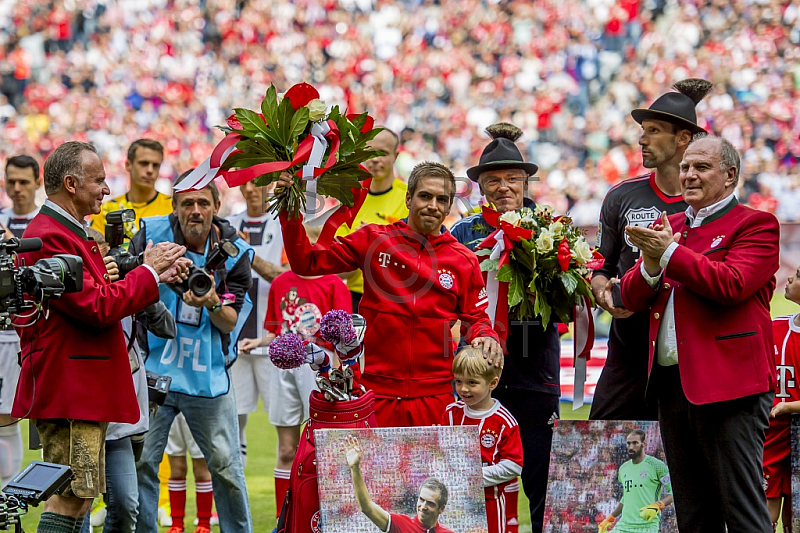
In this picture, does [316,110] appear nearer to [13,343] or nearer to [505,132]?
[505,132]

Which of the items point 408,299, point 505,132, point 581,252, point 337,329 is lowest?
point 337,329

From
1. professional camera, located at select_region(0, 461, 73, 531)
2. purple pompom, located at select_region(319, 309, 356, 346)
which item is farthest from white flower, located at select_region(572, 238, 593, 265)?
professional camera, located at select_region(0, 461, 73, 531)

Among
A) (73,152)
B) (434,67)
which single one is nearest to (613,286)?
(73,152)

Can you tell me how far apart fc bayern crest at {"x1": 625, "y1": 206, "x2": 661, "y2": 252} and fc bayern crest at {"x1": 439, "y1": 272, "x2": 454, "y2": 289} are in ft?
3.51

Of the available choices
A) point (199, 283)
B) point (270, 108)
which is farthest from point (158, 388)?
point (270, 108)

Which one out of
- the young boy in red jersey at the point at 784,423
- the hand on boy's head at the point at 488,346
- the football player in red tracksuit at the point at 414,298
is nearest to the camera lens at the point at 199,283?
the football player in red tracksuit at the point at 414,298

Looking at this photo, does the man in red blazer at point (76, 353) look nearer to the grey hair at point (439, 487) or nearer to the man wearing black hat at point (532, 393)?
the grey hair at point (439, 487)

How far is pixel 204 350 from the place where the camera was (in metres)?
5.83

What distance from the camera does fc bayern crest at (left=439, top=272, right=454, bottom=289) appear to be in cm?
510

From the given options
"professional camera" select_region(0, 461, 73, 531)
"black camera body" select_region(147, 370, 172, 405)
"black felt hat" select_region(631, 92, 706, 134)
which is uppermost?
"black felt hat" select_region(631, 92, 706, 134)

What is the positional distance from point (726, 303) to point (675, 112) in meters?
1.41

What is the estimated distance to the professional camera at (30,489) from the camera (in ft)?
12.2

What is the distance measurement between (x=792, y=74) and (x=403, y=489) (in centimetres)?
1709

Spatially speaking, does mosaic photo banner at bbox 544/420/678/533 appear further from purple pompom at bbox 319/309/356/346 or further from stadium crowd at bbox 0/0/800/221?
stadium crowd at bbox 0/0/800/221
